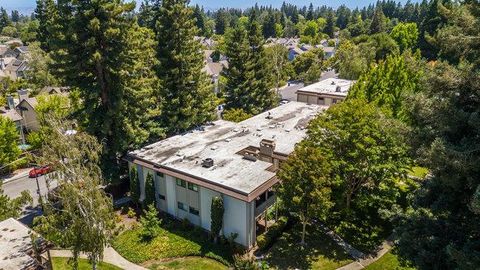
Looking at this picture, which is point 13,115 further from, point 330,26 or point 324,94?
point 330,26

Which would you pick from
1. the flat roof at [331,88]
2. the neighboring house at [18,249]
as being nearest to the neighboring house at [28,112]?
the neighboring house at [18,249]

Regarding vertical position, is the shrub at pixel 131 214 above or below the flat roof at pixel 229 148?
below

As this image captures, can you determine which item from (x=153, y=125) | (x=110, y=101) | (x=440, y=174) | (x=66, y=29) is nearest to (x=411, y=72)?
(x=440, y=174)

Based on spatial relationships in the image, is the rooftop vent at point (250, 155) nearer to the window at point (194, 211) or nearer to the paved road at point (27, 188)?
the window at point (194, 211)

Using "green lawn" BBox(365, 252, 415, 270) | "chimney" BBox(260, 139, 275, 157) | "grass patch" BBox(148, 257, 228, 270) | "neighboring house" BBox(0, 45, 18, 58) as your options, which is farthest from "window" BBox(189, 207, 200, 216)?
"neighboring house" BBox(0, 45, 18, 58)

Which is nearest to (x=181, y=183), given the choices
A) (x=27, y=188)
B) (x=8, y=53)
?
(x=27, y=188)

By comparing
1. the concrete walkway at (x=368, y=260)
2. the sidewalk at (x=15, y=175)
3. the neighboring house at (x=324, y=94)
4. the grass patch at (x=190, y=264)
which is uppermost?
the neighboring house at (x=324, y=94)

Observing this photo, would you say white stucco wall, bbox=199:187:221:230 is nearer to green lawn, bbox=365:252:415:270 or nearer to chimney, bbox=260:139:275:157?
chimney, bbox=260:139:275:157
